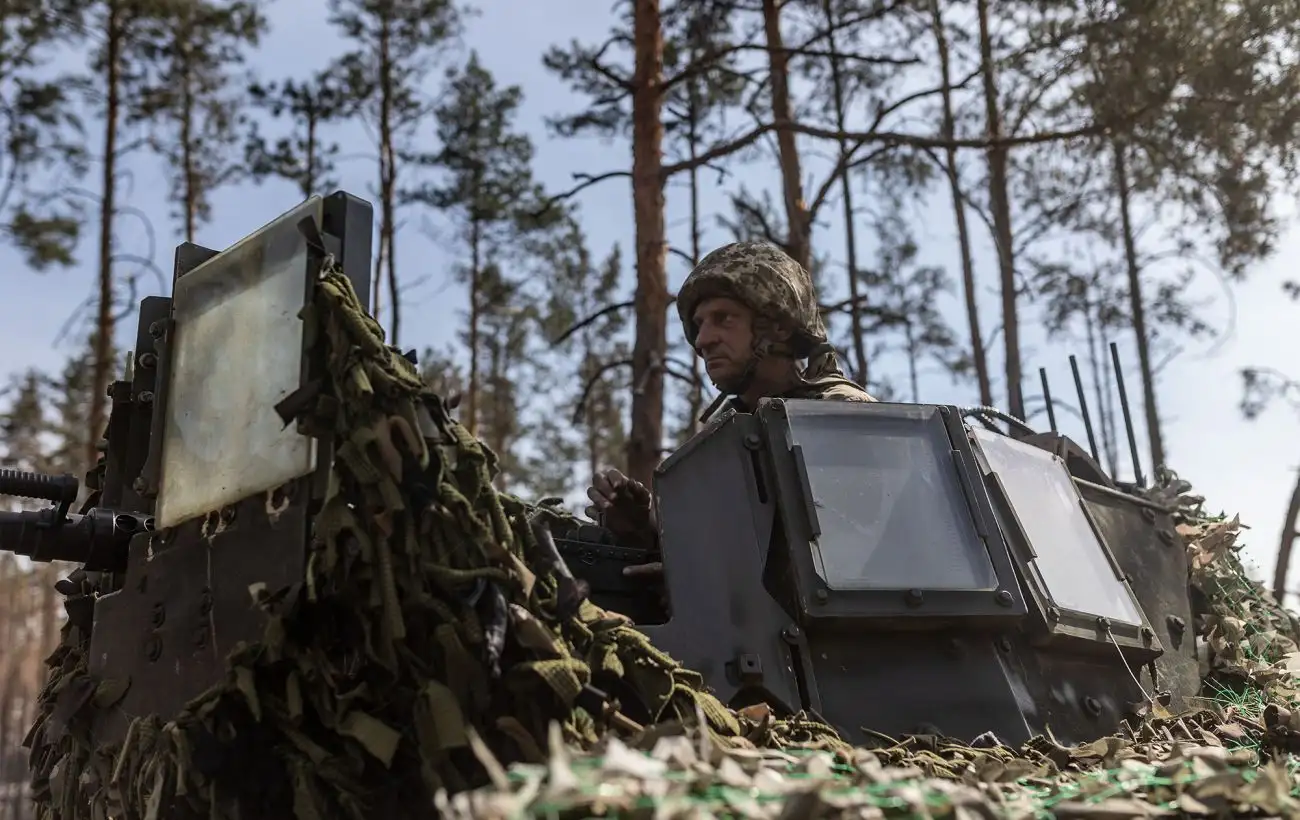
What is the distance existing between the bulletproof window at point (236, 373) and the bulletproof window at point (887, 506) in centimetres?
133

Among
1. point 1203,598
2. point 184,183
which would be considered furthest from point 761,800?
point 184,183

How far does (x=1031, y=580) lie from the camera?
336 centimetres

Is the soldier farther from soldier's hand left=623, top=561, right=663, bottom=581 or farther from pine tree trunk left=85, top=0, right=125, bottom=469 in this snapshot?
pine tree trunk left=85, top=0, right=125, bottom=469

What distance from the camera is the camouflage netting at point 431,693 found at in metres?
2.15

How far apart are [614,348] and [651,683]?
24091 millimetres

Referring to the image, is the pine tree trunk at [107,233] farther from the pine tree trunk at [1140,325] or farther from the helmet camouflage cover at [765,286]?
the pine tree trunk at [1140,325]

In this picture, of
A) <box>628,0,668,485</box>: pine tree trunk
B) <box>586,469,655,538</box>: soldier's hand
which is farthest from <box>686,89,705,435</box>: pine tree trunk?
<box>586,469,655,538</box>: soldier's hand

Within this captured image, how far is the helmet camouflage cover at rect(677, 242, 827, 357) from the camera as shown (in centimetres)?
457

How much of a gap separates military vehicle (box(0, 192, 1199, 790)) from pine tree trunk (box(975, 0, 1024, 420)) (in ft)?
36.5

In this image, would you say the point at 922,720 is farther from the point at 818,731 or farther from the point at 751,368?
the point at 751,368

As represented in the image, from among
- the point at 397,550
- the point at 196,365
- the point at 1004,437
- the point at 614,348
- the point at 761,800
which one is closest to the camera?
the point at 761,800

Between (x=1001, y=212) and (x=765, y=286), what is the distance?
12.3m

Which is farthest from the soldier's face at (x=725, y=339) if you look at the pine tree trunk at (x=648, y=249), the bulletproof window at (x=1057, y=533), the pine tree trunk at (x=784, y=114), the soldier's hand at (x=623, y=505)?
the pine tree trunk at (x=784, y=114)

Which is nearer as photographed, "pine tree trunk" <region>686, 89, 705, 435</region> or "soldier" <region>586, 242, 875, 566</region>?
"soldier" <region>586, 242, 875, 566</region>
